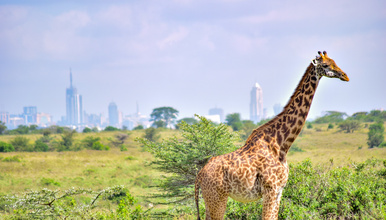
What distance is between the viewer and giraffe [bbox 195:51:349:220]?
5402mm

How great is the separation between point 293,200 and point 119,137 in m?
47.3

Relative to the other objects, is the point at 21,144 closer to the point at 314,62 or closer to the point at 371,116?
the point at 314,62

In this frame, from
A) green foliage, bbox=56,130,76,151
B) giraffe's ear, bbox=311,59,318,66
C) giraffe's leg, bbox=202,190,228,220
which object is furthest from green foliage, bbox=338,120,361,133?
giraffe's leg, bbox=202,190,228,220

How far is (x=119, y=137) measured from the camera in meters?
53.3

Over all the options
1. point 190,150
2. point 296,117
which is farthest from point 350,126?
point 296,117

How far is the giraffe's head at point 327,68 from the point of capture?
Answer: 210 inches

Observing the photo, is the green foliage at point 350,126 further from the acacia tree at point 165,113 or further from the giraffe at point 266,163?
the acacia tree at point 165,113

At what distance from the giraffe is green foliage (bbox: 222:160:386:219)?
1575 mm

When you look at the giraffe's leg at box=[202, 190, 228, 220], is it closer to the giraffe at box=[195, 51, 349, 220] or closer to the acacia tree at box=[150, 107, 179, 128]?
the giraffe at box=[195, 51, 349, 220]

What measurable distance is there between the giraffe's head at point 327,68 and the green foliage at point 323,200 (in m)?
2.62

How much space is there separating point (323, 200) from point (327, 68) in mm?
3486

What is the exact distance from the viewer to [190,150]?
11680 mm

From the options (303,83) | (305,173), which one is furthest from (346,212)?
(303,83)

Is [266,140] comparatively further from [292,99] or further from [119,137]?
[119,137]
